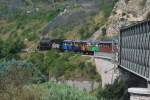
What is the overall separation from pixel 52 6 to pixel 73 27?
30.7m

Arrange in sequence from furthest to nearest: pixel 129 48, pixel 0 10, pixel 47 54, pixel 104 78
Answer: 1. pixel 0 10
2. pixel 47 54
3. pixel 104 78
4. pixel 129 48

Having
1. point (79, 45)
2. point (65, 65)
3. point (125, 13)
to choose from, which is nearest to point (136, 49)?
point (65, 65)

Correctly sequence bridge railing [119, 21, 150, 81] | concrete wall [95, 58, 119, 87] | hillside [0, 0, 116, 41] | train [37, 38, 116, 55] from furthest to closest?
hillside [0, 0, 116, 41] → train [37, 38, 116, 55] → concrete wall [95, 58, 119, 87] → bridge railing [119, 21, 150, 81]

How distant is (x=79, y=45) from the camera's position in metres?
72.9

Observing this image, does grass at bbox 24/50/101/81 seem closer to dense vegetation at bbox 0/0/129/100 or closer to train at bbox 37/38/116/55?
dense vegetation at bbox 0/0/129/100

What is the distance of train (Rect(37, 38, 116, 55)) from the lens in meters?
64.2

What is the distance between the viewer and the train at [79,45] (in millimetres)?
64188

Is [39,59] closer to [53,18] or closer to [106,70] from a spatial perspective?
[106,70]

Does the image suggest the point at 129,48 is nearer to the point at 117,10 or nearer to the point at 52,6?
the point at 117,10

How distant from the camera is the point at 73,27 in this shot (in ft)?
294

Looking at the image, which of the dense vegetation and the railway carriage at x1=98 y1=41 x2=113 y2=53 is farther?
the railway carriage at x1=98 y1=41 x2=113 y2=53

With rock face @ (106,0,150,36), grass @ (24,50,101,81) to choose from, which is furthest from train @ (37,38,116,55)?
rock face @ (106,0,150,36)

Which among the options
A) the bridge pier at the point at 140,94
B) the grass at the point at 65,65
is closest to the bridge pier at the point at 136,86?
the bridge pier at the point at 140,94

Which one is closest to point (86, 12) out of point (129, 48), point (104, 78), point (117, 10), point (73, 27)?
point (73, 27)
